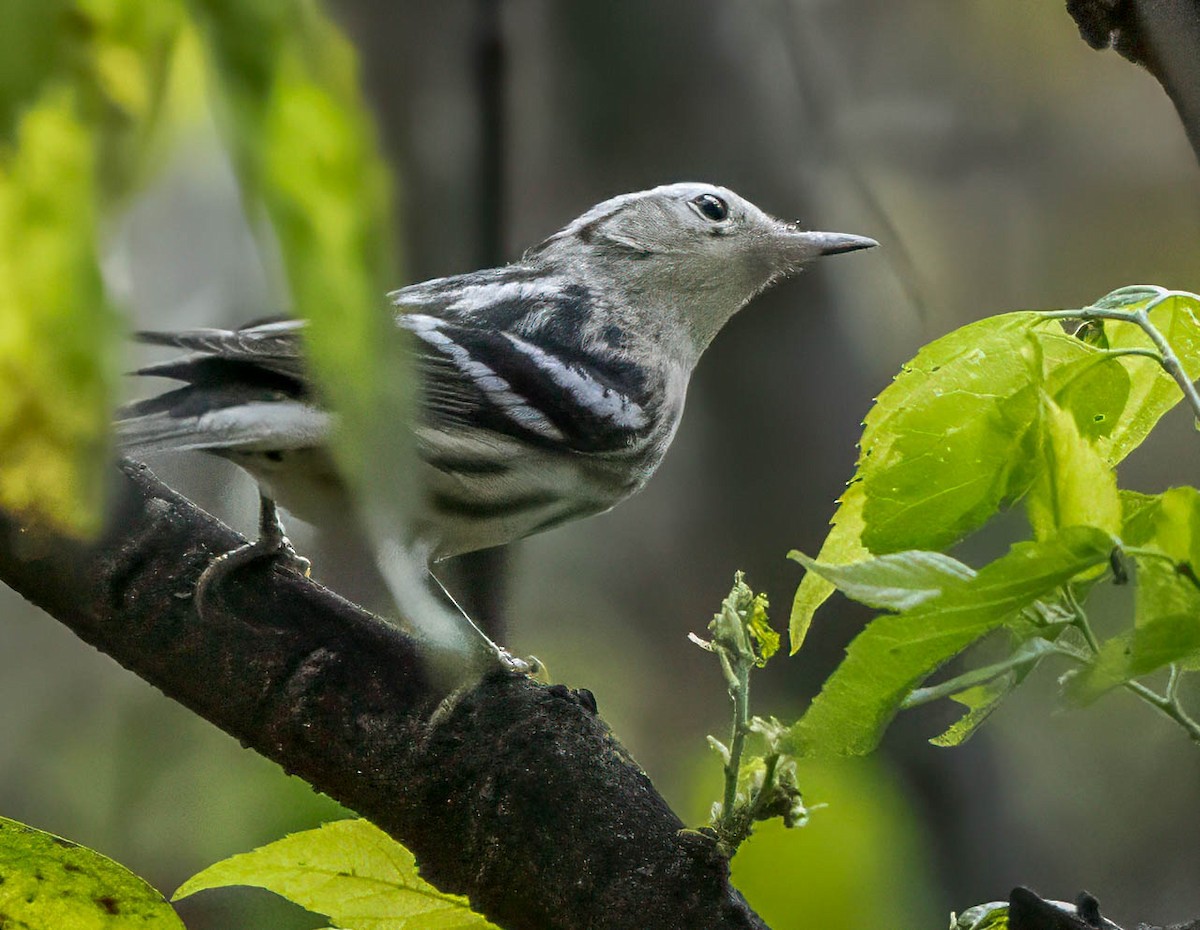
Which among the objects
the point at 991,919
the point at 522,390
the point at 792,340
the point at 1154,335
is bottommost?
the point at 792,340

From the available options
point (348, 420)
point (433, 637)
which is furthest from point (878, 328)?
point (348, 420)

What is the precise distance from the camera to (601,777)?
53 cm

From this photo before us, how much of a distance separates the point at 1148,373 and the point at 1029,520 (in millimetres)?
131

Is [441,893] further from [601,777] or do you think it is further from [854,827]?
[854,827]

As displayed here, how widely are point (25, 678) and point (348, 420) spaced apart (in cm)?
245

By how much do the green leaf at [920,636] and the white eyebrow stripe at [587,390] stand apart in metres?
0.53

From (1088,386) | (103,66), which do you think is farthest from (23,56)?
(1088,386)

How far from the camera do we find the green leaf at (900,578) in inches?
12.6

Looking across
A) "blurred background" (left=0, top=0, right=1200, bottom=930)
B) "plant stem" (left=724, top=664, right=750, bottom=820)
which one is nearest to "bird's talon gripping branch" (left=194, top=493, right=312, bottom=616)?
"plant stem" (left=724, top=664, right=750, bottom=820)

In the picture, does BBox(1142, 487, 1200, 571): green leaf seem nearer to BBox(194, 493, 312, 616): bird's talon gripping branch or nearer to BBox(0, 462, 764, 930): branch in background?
BBox(0, 462, 764, 930): branch in background

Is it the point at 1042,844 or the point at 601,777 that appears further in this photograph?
the point at 1042,844

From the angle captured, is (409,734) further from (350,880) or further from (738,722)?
(738,722)

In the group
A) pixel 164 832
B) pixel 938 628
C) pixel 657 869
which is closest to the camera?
pixel 938 628

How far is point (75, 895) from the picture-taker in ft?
1.33
